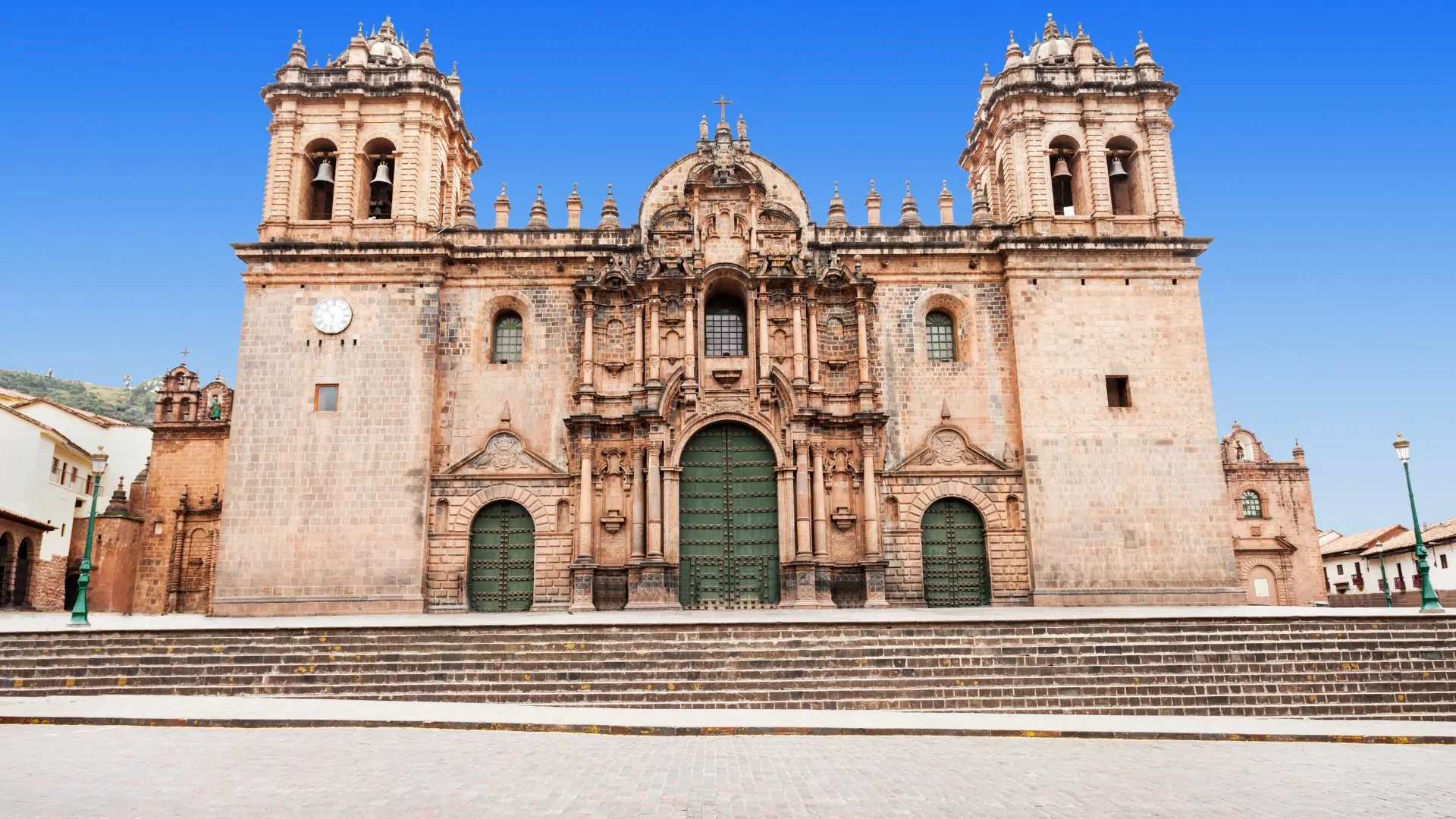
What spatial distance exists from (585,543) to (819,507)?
5339 millimetres

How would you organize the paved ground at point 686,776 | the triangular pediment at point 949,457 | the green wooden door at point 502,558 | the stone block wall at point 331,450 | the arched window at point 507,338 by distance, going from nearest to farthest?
the paved ground at point 686,776
the stone block wall at point 331,450
the green wooden door at point 502,558
the triangular pediment at point 949,457
the arched window at point 507,338

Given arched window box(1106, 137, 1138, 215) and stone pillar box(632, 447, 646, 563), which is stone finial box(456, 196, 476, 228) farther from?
arched window box(1106, 137, 1138, 215)

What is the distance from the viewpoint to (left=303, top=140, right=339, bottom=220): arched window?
2484 centimetres

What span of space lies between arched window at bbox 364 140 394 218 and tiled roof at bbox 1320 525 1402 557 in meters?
46.2

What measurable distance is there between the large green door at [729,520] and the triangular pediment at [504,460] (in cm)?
330

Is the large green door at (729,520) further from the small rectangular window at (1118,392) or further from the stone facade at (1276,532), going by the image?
the stone facade at (1276,532)

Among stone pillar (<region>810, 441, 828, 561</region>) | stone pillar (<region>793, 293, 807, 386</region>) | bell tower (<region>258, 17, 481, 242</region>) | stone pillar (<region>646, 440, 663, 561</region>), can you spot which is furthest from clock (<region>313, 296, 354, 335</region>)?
stone pillar (<region>810, 441, 828, 561</region>)

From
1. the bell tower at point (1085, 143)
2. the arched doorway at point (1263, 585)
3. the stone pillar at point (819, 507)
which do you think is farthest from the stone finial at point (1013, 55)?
the arched doorway at point (1263, 585)

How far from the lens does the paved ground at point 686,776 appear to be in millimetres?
7195

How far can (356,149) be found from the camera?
24578mm

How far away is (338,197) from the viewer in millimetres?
24234

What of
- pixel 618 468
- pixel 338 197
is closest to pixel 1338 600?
pixel 618 468

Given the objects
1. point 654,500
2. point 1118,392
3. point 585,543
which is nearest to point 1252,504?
point 1118,392

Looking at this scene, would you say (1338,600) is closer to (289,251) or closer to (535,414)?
(535,414)
